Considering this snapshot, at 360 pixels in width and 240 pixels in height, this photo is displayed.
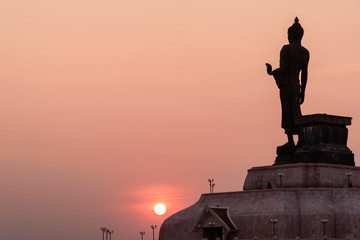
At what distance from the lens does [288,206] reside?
9944 cm

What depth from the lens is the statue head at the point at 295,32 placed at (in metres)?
113

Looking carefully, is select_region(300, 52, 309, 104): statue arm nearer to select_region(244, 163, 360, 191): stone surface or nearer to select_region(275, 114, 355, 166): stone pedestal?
select_region(275, 114, 355, 166): stone pedestal

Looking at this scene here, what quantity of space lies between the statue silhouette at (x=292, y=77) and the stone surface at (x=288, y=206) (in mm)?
7662

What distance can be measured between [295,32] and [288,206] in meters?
24.4

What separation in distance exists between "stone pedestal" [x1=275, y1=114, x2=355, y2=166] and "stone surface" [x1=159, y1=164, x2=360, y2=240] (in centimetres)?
189

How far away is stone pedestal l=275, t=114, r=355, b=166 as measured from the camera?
106312mm

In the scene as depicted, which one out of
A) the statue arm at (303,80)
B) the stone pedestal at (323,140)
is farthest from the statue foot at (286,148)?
the statue arm at (303,80)

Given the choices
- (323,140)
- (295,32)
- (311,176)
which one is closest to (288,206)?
(311,176)

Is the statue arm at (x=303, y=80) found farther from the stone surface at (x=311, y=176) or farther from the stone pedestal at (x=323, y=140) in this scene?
the stone surface at (x=311, y=176)

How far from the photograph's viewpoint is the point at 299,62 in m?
112

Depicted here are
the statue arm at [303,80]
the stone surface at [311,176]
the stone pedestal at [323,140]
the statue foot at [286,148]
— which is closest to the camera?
the stone surface at [311,176]

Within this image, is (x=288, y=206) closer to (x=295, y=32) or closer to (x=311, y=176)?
(x=311, y=176)

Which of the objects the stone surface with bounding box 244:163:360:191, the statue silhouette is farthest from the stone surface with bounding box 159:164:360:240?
the statue silhouette

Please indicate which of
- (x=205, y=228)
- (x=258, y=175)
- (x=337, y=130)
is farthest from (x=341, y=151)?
(x=205, y=228)
